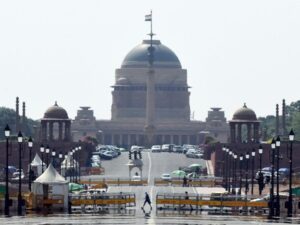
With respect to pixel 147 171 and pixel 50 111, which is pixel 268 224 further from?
pixel 50 111

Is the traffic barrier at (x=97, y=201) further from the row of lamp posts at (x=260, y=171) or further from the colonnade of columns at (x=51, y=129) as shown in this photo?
the colonnade of columns at (x=51, y=129)

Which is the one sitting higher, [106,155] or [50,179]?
[106,155]

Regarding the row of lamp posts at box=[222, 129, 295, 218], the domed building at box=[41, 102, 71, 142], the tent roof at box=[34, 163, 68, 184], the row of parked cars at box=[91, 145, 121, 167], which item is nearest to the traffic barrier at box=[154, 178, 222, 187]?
the row of lamp posts at box=[222, 129, 295, 218]

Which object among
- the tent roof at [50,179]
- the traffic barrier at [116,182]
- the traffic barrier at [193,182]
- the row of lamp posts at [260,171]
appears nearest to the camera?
the row of lamp posts at [260,171]

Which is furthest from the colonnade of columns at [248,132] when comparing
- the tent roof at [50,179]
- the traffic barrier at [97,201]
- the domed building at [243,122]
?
Result: the tent roof at [50,179]

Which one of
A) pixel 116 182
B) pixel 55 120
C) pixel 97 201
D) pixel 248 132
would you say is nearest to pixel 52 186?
pixel 97 201

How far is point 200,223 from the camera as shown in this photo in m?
73.9

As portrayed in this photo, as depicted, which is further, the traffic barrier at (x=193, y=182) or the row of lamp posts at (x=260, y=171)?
the traffic barrier at (x=193, y=182)

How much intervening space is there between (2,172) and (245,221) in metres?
67.8

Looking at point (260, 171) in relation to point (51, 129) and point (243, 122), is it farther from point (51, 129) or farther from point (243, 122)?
point (51, 129)

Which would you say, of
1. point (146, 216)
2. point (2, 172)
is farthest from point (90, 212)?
point (2, 172)

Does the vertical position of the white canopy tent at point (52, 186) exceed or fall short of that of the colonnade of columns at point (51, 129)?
it falls short

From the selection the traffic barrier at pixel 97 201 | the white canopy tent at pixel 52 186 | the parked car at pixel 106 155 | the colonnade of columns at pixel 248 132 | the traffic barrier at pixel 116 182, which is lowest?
the traffic barrier at pixel 97 201

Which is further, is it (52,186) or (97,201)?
(97,201)
